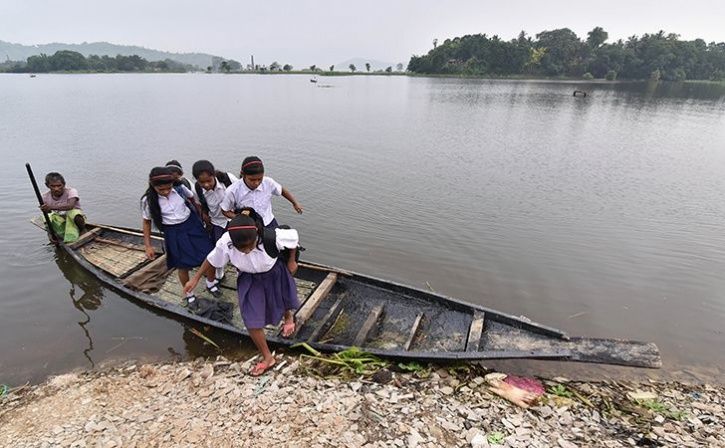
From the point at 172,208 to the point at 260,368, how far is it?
2326mm

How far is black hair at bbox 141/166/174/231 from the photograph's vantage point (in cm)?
466

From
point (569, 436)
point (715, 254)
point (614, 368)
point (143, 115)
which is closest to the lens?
point (569, 436)

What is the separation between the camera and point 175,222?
520 centimetres

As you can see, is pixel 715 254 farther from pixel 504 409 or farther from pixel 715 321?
pixel 504 409

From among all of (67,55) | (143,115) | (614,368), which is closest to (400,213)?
(614,368)

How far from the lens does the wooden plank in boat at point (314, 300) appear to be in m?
5.14

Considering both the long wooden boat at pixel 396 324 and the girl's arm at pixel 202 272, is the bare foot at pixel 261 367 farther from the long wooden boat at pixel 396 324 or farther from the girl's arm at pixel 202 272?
the girl's arm at pixel 202 272

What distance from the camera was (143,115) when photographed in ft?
90.3

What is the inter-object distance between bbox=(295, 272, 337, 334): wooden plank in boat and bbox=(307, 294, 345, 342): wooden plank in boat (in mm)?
187

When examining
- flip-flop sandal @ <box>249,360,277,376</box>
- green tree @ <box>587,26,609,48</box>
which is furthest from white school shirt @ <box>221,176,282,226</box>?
green tree @ <box>587,26,609,48</box>

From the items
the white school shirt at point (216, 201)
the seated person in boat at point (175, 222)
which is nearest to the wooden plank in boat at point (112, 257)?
the seated person in boat at point (175, 222)

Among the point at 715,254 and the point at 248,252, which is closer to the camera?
the point at 248,252

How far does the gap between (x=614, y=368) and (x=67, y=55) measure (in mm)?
136972

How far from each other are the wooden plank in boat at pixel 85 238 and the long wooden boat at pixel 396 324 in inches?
33.6
